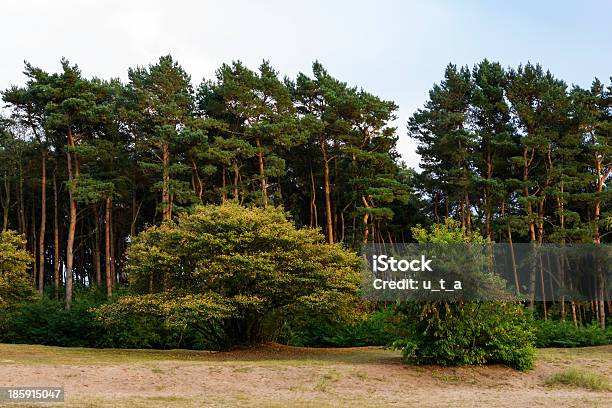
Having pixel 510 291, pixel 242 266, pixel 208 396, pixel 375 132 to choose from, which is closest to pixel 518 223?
pixel 375 132

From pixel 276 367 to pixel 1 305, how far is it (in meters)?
14.9

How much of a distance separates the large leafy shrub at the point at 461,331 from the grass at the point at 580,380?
968 millimetres

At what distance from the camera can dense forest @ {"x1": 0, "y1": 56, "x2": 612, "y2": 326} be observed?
34750 millimetres

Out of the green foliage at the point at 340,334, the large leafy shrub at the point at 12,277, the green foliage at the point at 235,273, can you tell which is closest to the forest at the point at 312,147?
the large leafy shrub at the point at 12,277

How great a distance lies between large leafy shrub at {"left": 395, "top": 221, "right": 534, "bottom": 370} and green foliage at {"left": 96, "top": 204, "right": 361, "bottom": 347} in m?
4.02

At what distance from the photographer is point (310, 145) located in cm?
4184

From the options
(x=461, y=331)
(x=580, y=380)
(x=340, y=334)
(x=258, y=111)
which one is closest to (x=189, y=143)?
(x=258, y=111)

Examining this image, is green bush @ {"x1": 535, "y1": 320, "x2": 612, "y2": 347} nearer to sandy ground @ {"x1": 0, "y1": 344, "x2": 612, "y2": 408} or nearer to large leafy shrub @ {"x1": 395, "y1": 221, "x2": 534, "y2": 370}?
sandy ground @ {"x1": 0, "y1": 344, "x2": 612, "y2": 408}

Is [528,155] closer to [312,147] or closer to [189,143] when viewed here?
[312,147]

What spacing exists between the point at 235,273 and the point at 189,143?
15325 millimetres

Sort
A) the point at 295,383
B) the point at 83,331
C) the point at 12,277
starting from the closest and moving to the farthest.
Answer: the point at 295,383 → the point at 12,277 → the point at 83,331

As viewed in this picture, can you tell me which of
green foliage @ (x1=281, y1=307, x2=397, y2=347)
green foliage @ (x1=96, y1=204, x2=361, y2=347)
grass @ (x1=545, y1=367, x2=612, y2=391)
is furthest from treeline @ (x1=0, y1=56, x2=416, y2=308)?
grass @ (x1=545, y1=367, x2=612, y2=391)

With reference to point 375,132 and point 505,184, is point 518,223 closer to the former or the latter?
point 505,184

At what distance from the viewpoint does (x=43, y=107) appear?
1395 inches
